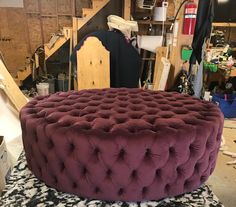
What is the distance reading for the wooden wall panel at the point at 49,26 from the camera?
519 cm

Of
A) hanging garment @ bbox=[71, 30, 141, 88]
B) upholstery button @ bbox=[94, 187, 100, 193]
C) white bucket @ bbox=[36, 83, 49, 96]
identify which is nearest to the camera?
upholstery button @ bbox=[94, 187, 100, 193]

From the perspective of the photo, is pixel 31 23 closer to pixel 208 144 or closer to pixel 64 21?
pixel 64 21

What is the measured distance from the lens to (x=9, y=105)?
295cm

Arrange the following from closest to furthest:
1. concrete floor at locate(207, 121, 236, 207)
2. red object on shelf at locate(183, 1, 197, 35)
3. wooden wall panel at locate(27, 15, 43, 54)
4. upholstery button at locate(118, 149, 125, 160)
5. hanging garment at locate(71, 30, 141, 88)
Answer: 1. upholstery button at locate(118, 149, 125, 160)
2. concrete floor at locate(207, 121, 236, 207)
3. red object on shelf at locate(183, 1, 197, 35)
4. hanging garment at locate(71, 30, 141, 88)
5. wooden wall panel at locate(27, 15, 43, 54)

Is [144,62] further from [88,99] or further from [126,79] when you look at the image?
[88,99]

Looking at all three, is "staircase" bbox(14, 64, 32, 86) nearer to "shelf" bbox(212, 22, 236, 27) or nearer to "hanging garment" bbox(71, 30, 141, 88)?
"hanging garment" bbox(71, 30, 141, 88)

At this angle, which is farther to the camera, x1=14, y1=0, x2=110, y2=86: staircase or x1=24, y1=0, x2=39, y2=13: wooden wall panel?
x1=24, y1=0, x2=39, y2=13: wooden wall panel

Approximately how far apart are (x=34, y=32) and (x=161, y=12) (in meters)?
2.65

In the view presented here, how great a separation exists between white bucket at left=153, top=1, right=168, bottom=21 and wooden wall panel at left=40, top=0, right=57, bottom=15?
2.07 m

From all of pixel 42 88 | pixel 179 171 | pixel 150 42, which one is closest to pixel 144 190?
pixel 179 171

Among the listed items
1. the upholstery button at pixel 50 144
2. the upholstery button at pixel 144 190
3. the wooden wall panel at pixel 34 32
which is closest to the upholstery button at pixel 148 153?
the upholstery button at pixel 144 190

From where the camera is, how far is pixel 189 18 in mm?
3525

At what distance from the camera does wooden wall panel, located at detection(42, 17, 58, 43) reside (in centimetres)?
519

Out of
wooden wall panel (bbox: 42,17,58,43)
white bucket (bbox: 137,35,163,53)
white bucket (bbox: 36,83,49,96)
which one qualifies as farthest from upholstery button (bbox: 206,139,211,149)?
wooden wall panel (bbox: 42,17,58,43)
